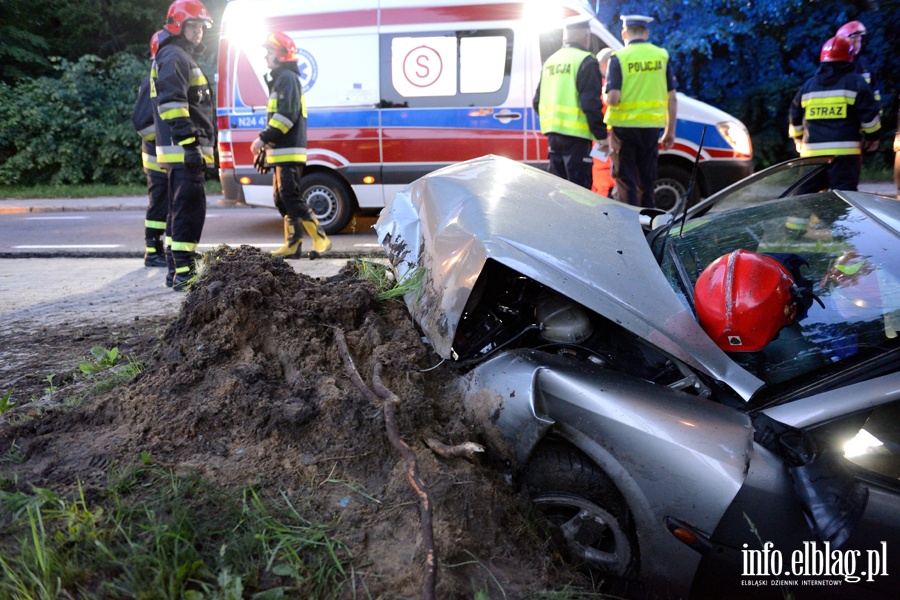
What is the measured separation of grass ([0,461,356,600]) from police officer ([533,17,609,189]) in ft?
16.4

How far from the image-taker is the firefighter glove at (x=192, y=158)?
5527 millimetres

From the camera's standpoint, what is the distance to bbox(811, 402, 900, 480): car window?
2100 mm

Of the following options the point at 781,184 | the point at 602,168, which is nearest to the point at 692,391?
the point at 781,184

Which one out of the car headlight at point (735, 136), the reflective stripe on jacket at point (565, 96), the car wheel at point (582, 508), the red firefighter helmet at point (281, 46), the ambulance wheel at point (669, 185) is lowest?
the car wheel at point (582, 508)

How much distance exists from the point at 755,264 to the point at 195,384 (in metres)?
2.04

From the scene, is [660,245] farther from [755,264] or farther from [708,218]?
[755,264]

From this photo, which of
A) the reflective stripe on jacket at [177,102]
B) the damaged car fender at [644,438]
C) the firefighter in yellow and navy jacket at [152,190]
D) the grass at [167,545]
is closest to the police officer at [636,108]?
the reflective stripe on jacket at [177,102]

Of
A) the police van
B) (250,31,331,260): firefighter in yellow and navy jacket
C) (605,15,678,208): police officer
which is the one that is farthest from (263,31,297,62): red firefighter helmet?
(605,15,678,208): police officer

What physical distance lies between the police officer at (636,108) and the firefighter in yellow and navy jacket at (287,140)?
279 cm

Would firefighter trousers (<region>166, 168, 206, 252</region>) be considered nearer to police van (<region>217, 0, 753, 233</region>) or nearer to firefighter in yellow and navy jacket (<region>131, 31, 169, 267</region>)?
firefighter in yellow and navy jacket (<region>131, 31, 169, 267</region>)

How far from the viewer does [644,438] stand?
7.18ft

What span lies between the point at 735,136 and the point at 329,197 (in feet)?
14.8

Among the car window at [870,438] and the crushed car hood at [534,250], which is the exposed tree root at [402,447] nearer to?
the crushed car hood at [534,250]

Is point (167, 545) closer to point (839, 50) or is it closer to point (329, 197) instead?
point (839, 50)
